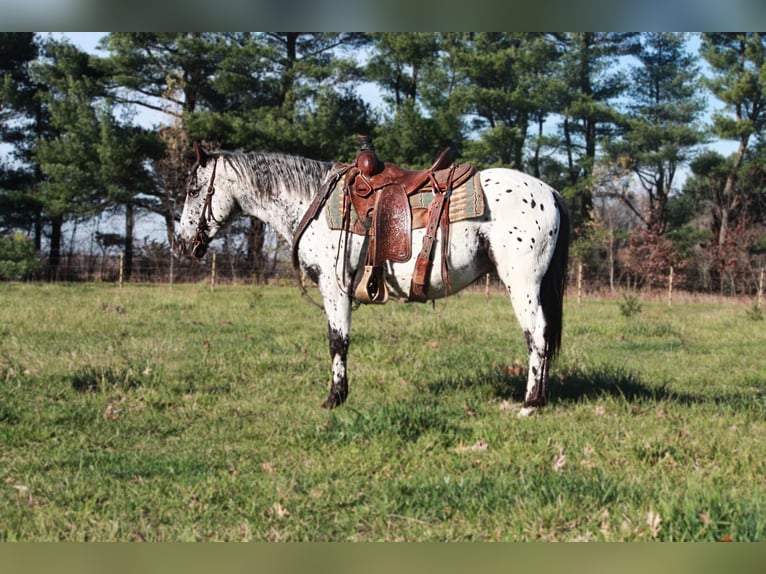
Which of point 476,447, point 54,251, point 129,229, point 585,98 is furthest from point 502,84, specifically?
point 476,447

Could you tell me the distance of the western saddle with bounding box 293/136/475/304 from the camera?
5.43 metres

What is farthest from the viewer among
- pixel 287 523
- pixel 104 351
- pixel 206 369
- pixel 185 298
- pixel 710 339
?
pixel 185 298

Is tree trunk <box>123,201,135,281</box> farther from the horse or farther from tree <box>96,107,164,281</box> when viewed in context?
the horse

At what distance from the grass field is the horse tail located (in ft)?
2.05

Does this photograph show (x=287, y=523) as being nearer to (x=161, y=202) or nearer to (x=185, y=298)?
(x=185, y=298)

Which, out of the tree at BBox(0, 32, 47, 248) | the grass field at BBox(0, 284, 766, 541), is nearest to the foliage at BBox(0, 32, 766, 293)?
the tree at BBox(0, 32, 47, 248)

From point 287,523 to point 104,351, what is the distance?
A: 520 cm

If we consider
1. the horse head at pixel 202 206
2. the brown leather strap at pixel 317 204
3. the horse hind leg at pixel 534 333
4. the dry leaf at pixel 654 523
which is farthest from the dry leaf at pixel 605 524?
the horse head at pixel 202 206

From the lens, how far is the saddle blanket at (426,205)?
5348mm

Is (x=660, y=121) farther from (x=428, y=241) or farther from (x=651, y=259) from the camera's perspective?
(x=428, y=241)

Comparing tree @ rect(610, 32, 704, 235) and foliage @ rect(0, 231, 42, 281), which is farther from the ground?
tree @ rect(610, 32, 704, 235)

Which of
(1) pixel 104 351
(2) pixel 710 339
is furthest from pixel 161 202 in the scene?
(2) pixel 710 339

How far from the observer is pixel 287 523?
3496mm

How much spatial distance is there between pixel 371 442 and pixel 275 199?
91.5 inches
